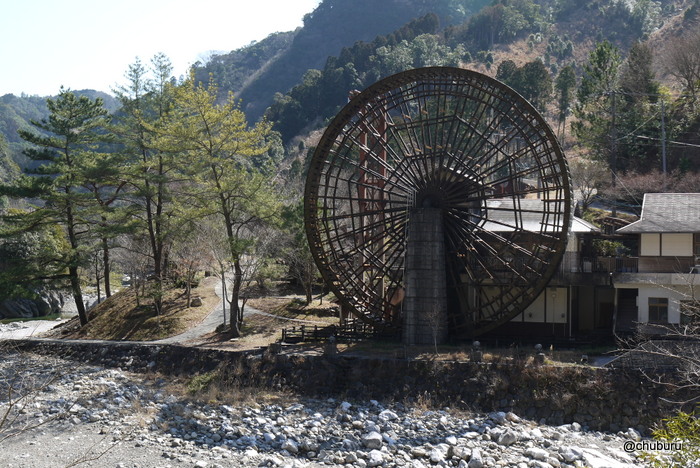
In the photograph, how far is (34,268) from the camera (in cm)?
3083

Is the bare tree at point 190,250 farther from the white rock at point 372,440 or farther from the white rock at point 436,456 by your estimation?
the white rock at point 436,456

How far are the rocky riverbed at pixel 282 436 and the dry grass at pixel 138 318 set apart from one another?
713 centimetres

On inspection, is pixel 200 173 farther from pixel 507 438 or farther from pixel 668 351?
pixel 668 351

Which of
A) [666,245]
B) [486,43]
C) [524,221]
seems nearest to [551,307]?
[524,221]

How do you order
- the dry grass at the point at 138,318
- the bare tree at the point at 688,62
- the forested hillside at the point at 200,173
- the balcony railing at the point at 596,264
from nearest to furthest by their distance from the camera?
1. the balcony railing at the point at 596,264
2. the forested hillside at the point at 200,173
3. the dry grass at the point at 138,318
4. the bare tree at the point at 688,62

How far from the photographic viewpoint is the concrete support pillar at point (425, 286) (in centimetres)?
2328

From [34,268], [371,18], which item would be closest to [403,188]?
[34,268]

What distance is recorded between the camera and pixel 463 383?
20.8 metres

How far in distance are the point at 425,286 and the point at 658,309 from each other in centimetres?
730

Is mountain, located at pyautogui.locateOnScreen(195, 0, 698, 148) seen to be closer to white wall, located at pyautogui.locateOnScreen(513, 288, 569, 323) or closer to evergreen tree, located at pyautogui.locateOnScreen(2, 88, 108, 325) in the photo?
evergreen tree, located at pyautogui.locateOnScreen(2, 88, 108, 325)

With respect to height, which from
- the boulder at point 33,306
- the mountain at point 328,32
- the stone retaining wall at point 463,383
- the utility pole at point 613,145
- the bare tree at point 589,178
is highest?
the mountain at point 328,32

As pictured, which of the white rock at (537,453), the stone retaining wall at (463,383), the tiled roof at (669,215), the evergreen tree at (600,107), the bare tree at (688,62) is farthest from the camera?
the bare tree at (688,62)

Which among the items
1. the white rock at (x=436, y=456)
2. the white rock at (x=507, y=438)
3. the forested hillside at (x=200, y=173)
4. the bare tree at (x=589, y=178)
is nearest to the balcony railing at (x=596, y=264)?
the white rock at (x=507, y=438)

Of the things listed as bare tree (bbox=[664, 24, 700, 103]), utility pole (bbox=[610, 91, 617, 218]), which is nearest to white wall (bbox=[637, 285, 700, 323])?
utility pole (bbox=[610, 91, 617, 218])
